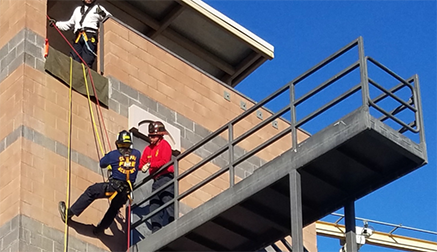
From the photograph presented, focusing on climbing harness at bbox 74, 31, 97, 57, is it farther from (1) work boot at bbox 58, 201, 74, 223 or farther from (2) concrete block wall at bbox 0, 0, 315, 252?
(1) work boot at bbox 58, 201, 74, 223

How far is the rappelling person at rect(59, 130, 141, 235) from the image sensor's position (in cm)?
1638

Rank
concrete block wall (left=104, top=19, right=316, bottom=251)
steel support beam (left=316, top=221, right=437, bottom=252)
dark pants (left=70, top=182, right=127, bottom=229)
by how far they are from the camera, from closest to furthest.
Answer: dark pants (left=70, top=182, right=127, bottom=229)
concrete block wall (left=104, top=19, right=316, bottom=251)
steel support beam (left=316, top=221, right=437, bottom=252)

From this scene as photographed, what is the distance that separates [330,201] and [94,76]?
4.94 meters

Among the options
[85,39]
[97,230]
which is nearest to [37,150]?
[97,230]

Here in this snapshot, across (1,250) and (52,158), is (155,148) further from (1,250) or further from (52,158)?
(1,250)

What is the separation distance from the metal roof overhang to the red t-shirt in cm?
568

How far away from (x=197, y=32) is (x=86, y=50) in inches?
206

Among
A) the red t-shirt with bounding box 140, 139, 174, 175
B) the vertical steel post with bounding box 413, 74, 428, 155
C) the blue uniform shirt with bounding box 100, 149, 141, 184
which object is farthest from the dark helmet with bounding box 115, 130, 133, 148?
the vertical steel post with bounding box 413, 74, 428, 155

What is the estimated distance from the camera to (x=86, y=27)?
755 inches

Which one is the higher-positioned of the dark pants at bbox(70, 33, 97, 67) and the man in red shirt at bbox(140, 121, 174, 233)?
the dark pants at bbox(70, 33, 97, 67)

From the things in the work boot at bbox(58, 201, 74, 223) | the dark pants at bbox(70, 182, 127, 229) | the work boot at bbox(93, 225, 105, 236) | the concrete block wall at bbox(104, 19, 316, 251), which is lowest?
the work boot at bbox(93, 225, 105, 236)

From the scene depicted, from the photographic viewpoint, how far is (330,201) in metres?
15.9

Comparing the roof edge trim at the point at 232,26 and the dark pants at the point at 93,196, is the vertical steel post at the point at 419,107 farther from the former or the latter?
the roof edge trim at the point at 232,26

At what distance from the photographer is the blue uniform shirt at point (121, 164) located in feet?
54.0
